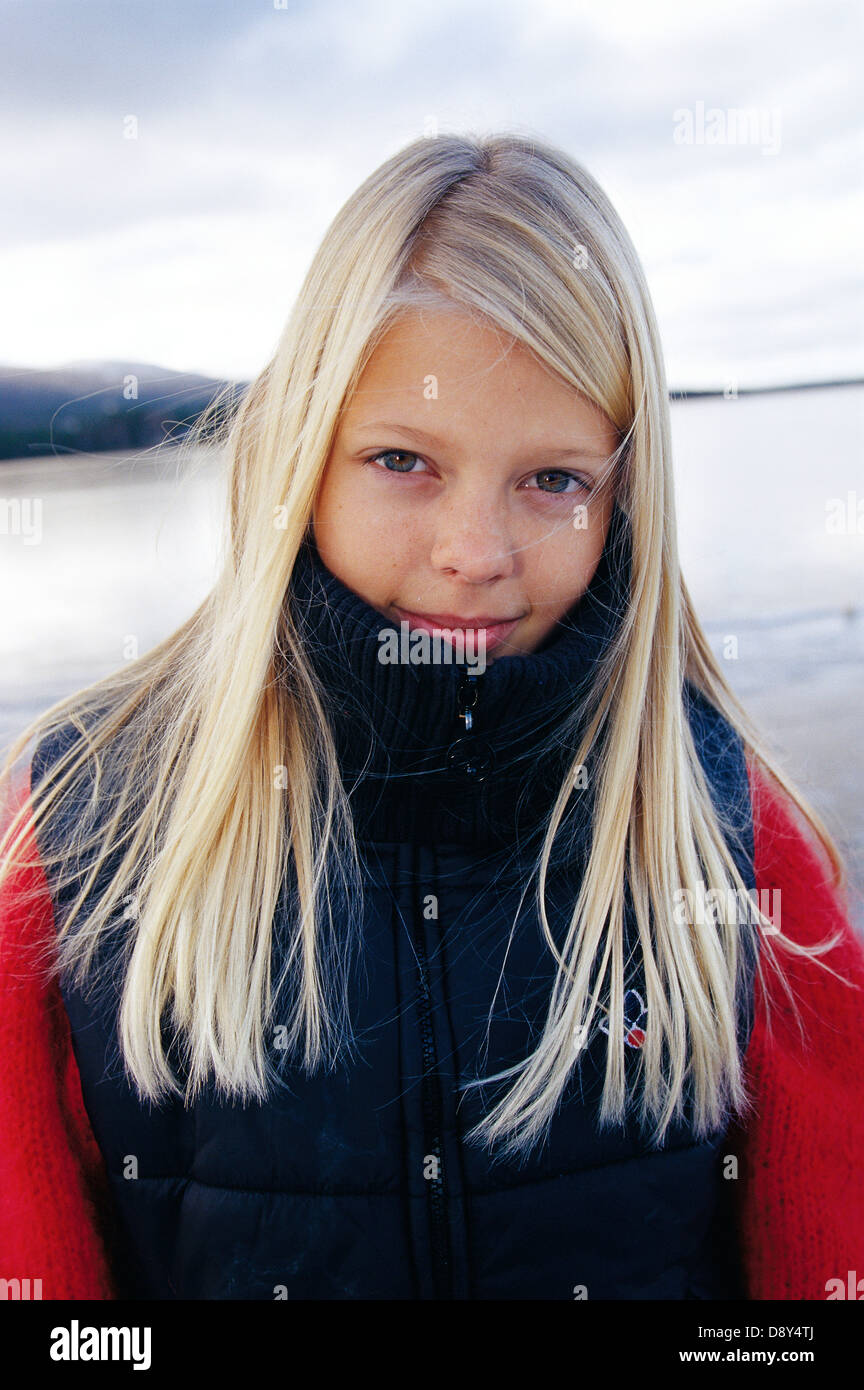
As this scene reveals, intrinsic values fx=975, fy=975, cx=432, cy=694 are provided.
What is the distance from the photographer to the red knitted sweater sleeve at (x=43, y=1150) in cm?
119

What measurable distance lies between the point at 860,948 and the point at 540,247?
1.09m

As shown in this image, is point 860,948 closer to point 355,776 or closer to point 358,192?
point 355,776

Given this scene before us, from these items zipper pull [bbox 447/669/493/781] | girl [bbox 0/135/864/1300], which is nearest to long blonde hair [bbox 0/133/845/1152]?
girl [bbox 0/135/864/1300]

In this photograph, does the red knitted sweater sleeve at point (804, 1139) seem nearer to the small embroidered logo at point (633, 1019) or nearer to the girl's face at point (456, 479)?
the small embroidered logo at point (633, 1019)

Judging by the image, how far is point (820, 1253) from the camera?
4.35 ft

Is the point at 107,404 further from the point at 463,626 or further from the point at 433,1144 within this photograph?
the point at 433,1144

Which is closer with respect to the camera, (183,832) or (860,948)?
(183,832)

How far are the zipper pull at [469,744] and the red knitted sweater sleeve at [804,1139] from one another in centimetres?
54

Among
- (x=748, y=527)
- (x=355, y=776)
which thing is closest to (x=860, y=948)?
(x=355, y=776)

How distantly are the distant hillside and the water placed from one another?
0.07 m

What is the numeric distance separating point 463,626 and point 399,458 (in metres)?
0.23

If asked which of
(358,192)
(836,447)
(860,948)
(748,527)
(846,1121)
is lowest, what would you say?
(846,1121)
